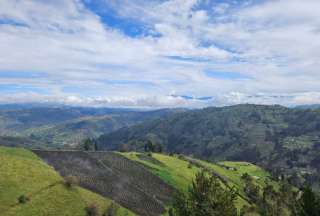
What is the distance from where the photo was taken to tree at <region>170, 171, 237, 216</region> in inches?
1368

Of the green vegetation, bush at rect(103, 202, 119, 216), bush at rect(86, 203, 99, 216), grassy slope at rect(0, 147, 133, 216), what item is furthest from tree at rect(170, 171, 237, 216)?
the green vegetation

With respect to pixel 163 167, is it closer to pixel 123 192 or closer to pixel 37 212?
pixel 123 192

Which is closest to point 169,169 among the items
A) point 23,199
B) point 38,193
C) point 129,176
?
point 129,176

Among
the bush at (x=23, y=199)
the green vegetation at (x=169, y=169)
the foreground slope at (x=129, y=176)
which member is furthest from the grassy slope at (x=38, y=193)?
the green vegetation at (x=169, y=169)

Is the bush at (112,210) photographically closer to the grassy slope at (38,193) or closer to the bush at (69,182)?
the grassy slope at (38,193)

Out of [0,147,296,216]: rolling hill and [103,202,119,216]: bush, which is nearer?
[0,147,296,216]: rolling hill

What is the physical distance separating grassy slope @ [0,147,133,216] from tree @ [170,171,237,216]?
35.4 meters

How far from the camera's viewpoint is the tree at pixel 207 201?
114 feet

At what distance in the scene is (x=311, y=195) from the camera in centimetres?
4597

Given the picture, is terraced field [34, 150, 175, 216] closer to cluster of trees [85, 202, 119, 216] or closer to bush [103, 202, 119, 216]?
bush [103, 202, 119, 216]

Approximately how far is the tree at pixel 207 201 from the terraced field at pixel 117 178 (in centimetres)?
4264

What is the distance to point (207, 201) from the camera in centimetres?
3591

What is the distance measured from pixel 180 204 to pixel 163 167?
8080 centimetres

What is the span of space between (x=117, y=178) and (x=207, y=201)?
6365 cm
